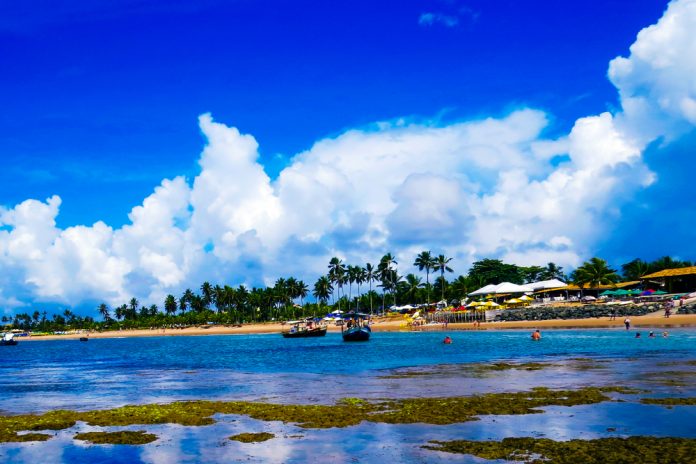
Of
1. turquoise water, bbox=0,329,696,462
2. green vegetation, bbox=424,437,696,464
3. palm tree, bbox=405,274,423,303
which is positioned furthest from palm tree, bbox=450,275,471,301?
green vegetation, bbox=424,437,696,464

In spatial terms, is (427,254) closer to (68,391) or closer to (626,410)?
(68,391)

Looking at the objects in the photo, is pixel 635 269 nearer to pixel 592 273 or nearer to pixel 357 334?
pixel 592 273

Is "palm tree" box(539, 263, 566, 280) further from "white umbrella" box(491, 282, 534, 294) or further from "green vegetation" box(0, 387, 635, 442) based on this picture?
"green vegetation" box(0, 387, 635, 442)

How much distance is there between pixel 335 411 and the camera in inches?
932

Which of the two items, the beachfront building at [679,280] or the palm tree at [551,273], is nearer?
the beachfront building at [679,280]

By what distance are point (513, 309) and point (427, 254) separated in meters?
64.3

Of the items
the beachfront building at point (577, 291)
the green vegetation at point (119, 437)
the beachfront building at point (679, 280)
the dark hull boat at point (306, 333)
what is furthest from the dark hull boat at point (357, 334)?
the green vegetation at point (119, 437)

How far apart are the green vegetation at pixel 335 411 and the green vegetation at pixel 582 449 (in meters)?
3.85

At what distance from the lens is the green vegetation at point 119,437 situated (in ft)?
63.3

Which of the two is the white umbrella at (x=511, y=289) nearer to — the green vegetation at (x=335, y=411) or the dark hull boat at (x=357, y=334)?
the dark hull boat at (x=357, y=334)

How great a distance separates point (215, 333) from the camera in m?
198

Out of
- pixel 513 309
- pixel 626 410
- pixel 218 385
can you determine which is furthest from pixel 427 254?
pixel 626 410

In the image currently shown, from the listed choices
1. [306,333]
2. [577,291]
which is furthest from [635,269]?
[306,333]

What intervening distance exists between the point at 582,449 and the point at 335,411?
10.4 meters
